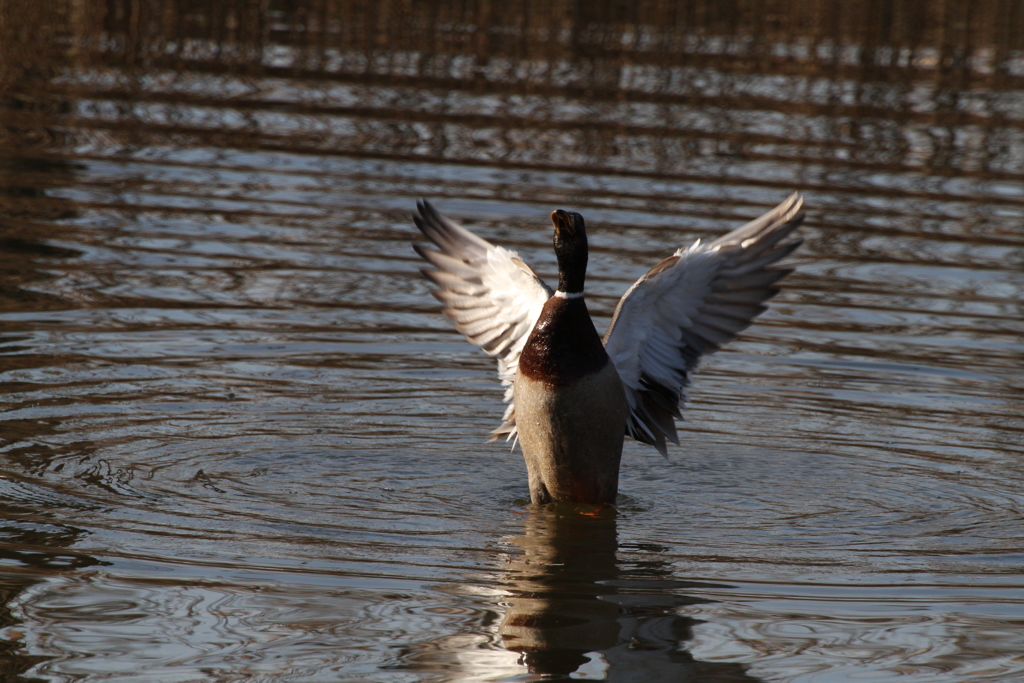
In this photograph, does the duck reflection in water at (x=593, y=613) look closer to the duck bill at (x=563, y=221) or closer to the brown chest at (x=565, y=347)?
the brown chest at (x=565, y=347)

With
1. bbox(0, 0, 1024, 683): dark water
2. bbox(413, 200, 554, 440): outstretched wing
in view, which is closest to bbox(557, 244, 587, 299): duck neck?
bbox(413, 200, 554, 440): outstretched wing

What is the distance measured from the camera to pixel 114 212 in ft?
39.4

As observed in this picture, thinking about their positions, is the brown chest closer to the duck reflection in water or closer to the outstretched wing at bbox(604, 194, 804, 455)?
the outstretched wing at bbox(604, 194, 804, 455)

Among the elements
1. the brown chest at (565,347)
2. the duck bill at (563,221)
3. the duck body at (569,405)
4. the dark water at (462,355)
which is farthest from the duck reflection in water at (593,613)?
the duck bill at (563,221)

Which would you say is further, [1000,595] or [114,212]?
[114,212]

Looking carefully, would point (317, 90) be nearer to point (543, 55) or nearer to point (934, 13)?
point (543, 55)

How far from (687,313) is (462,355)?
→ 8.95 feet

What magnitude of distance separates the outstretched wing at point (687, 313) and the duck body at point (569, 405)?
416 millimetres

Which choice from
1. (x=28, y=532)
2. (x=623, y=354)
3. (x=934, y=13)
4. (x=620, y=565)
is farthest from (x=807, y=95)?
(x=28, y=532)

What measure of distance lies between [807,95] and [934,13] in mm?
5732

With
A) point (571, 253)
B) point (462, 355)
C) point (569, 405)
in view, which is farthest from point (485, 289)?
point (462, 355)

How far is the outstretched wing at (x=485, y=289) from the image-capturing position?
7.24m

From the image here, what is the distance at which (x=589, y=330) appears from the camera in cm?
632

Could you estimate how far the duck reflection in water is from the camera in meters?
4.74
